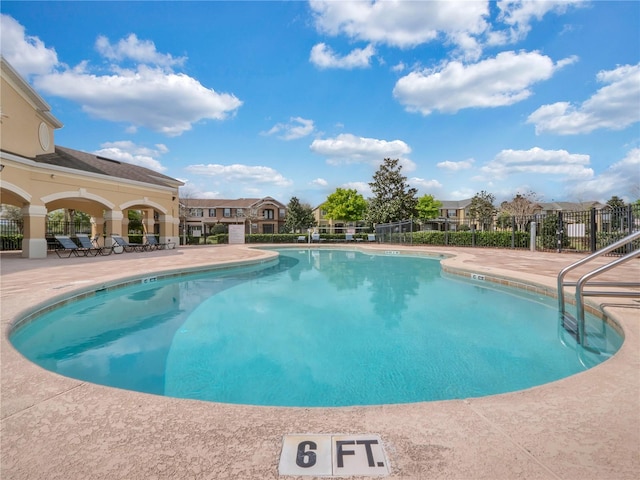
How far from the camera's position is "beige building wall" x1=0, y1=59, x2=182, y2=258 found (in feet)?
42.9

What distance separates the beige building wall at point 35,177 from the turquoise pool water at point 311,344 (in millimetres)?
9463

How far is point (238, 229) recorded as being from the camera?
29.2 m

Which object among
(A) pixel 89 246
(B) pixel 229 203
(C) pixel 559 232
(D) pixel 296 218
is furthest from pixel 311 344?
(B) pixel 229 203

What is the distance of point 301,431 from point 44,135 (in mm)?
20571

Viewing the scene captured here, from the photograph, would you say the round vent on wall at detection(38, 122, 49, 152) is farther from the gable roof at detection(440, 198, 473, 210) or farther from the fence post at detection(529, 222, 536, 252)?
the gable roof at detection(440, 198, 473, 210)

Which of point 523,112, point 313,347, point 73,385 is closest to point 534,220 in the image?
point 523,112

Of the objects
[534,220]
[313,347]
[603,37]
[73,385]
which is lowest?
[313,347]

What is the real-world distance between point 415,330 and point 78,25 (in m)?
15.2

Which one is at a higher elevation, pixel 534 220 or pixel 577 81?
pixel 577 81

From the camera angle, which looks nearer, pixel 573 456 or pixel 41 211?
pixel 573 456

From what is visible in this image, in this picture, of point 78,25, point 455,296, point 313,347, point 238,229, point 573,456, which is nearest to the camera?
point 573,456

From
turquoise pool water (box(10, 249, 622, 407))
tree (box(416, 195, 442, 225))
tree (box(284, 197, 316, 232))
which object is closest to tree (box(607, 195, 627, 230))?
turquoise pool water (box(10, 249, 622, 407))

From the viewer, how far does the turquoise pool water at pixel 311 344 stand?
3453 mm

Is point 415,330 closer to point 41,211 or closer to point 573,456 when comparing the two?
point 573,456
